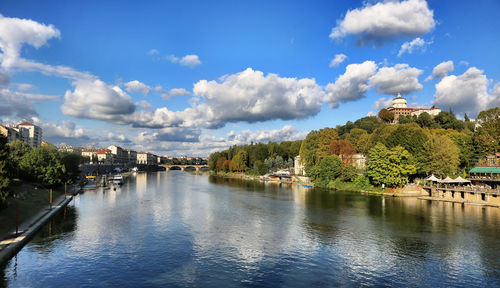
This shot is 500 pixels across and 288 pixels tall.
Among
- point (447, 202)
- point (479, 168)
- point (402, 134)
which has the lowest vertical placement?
point (447, 202)

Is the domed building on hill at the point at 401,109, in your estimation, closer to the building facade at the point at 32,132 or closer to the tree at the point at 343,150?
the tree at the point at 343,150

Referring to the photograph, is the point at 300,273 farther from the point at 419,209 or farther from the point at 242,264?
the point at 419,209

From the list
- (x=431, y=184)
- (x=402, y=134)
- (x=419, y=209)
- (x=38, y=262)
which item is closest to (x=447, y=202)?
(x=431, y=184)

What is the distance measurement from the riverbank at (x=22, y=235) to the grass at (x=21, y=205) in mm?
593

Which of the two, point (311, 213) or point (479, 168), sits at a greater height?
point (479, 168)

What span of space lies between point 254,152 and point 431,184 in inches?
3224

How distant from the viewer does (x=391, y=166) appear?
6344cm

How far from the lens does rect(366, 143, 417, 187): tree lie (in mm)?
62969

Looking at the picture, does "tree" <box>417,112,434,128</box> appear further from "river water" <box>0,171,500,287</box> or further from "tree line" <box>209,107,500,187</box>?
"river water" <box>0,171,500,287</box>

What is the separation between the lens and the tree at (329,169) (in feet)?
256

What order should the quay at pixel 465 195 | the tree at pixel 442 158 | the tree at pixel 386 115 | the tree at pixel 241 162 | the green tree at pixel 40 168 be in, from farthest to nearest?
the tree at pixel 386 115, the tree at pixel 241 162, the tree at pixel 442 158, the green tree at pixel 40 168, the quay at pixel 465 195

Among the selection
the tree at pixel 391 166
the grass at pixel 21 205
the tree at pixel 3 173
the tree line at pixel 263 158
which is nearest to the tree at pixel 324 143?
the tree at pixel 391 166

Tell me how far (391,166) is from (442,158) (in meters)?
9.59

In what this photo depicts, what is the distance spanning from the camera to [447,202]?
175ft
